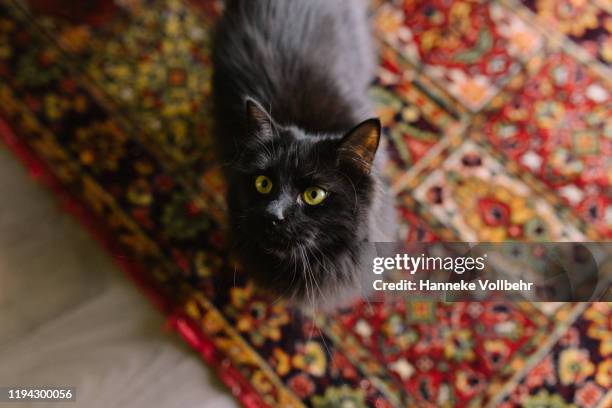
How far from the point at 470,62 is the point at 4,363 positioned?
1.39m

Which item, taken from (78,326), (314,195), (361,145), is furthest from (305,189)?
(78,326)

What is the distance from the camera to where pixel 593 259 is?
127 cm

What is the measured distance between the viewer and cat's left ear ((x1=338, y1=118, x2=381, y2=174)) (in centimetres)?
80

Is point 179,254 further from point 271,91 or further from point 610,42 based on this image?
point 610,42

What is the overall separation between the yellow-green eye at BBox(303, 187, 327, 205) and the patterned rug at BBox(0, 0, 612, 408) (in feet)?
1.38

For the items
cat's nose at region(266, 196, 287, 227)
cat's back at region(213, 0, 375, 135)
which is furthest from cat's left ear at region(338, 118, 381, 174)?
cat's back at region(213, 0, 375, 135)

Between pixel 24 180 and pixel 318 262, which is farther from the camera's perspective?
pixel 24 180

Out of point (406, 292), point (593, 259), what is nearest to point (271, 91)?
point (406, 292)

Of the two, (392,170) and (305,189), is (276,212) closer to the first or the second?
(305,189)

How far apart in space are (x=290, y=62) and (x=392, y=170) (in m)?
0.40

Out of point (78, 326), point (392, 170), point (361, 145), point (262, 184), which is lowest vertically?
point (78, 326)

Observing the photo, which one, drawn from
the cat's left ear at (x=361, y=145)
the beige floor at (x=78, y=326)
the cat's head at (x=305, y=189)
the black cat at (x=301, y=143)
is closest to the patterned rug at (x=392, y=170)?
the beige floor at (x=78, y=326)

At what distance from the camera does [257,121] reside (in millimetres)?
910

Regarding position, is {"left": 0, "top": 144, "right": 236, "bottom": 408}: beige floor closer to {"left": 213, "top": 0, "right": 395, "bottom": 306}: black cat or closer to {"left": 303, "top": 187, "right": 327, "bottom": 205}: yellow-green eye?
{"left": 213, "top": 0, "right": 395, "bottom": 306}: black cat
